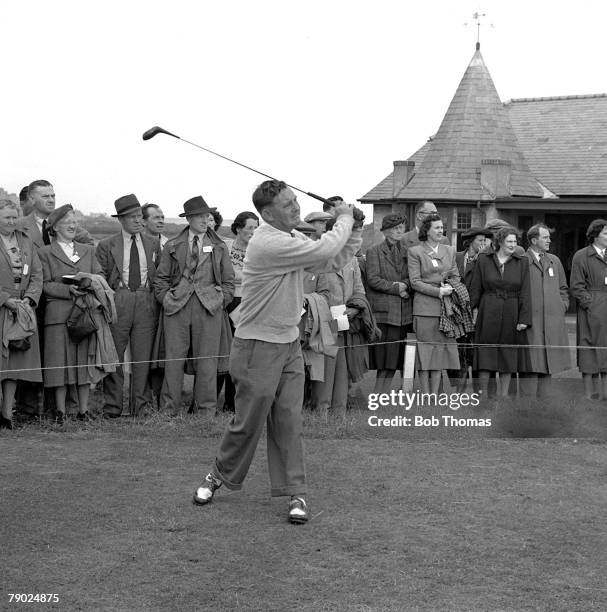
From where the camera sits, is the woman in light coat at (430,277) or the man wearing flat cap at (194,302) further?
the woman in light coat at (430,277)

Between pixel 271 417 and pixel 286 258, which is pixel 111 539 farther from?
pixel 286 258

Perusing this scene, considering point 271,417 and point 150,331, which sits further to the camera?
point 150,331

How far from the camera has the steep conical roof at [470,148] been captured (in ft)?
107

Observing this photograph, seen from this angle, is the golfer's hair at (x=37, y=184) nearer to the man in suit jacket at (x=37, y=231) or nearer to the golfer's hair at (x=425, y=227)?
the man in suit jacket at (x=37, y=231)

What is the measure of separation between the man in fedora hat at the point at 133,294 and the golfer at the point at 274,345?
369cm

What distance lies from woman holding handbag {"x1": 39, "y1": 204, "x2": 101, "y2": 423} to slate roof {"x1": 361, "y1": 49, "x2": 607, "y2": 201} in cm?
2308

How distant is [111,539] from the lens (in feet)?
20.4

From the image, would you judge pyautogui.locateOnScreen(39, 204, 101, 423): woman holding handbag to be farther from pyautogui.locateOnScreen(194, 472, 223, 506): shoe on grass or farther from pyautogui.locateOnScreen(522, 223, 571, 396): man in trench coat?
pyautogui.locateOnScreen(522, 223, 571, 396): man in trench coat

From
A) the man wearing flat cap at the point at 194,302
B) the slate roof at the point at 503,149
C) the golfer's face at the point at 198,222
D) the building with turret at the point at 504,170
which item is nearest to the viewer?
the man wearing flat cap at the point at 194,302

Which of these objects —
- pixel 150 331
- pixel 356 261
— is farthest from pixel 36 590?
pixel 356 261

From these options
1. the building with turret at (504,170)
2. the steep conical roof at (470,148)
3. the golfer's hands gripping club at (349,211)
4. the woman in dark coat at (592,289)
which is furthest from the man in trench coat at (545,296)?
the steep conical roof at (470,148)

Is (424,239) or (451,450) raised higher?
(424,239)

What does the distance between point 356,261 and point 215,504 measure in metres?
4.43

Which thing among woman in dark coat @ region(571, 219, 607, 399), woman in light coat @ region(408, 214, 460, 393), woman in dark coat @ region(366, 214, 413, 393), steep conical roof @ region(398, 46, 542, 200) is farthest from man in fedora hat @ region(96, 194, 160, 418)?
steep conical roof @ region(398, 46, 542, 200)
